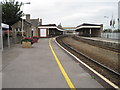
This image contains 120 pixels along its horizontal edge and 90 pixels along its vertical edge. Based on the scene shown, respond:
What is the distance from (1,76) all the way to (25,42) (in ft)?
39.2

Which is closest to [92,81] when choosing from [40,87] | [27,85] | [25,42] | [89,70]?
[89,70]

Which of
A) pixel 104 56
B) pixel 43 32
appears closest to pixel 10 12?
pixel 104 56

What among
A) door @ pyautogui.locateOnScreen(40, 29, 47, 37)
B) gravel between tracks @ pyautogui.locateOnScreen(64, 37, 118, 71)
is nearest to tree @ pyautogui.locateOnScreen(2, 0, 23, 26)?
gravel between tracks @ pyautogui.locateOnScreen(64, 37, 118, 71)

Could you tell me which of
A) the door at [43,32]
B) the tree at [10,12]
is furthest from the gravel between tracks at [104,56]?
the door at [43,32]

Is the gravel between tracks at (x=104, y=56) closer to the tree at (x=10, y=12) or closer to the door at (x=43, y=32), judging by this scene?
the tree at (x=10, y=12)

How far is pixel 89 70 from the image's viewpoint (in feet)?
22.7

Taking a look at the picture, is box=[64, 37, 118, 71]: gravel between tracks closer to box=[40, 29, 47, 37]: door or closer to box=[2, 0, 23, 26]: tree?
box=[2, 0, 23, 26]: tree

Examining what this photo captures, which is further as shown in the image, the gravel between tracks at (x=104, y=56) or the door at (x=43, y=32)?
the door at (x=43, y=32)

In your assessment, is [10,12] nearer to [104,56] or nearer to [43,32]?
[104,56]

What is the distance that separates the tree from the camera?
2644 centimetres

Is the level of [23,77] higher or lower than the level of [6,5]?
lower

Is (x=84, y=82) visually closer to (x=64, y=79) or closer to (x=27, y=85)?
(x=64, y=79)

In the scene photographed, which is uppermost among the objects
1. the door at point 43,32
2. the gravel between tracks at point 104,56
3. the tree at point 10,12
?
the tree at point 10,12

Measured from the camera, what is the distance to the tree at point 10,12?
26.4 m
